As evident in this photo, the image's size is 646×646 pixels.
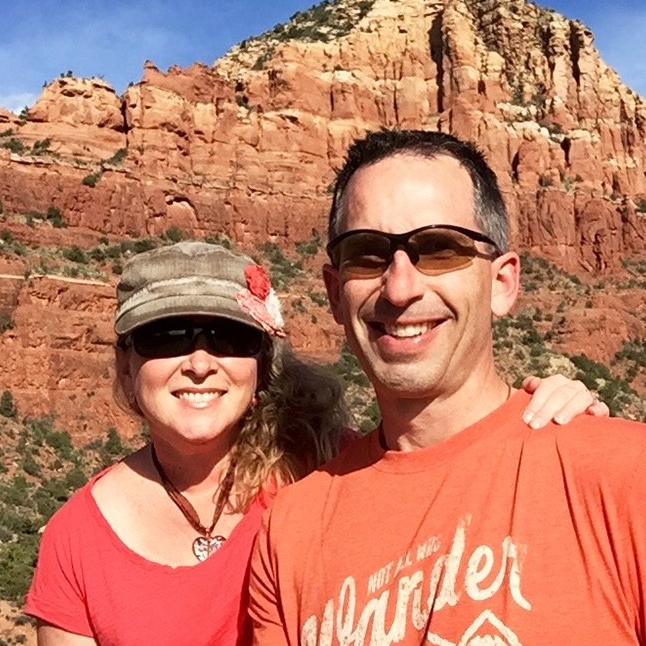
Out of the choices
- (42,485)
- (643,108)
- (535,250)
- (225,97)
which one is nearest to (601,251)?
(535,250)

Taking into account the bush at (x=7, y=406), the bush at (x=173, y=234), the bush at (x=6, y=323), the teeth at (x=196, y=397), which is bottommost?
the teeth at (x=196, y=397)

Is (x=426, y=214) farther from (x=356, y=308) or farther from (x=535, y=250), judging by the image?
(x=535, y=250)

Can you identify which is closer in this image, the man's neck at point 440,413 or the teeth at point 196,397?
the man's neck at point 440,413

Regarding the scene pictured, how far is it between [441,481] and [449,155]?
1.20 meters

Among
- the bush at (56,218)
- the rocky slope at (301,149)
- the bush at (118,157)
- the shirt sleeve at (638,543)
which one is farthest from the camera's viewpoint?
the bush at (118,157)

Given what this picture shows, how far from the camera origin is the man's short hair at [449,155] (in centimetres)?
289

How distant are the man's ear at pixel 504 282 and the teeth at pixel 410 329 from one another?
0.34 m

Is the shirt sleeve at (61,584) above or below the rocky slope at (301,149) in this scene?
below

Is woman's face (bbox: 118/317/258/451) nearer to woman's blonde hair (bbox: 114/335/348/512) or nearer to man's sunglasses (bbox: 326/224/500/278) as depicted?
woman's blonde hair (bbox: 114/335/348/512)

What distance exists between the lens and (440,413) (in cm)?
281

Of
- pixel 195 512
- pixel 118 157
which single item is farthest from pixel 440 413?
pixel 118 157

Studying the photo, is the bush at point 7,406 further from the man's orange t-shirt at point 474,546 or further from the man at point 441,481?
the man's orange t-shirt at point 474,546

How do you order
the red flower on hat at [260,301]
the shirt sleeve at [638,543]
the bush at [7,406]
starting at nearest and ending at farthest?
the shirt sleeve at [638,543]
the red flower on hat at [260,301]
the bush at [7,406]

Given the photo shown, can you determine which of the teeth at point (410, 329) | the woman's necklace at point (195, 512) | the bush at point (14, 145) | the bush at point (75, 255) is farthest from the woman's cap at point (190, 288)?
the bush at point (14, 145)
